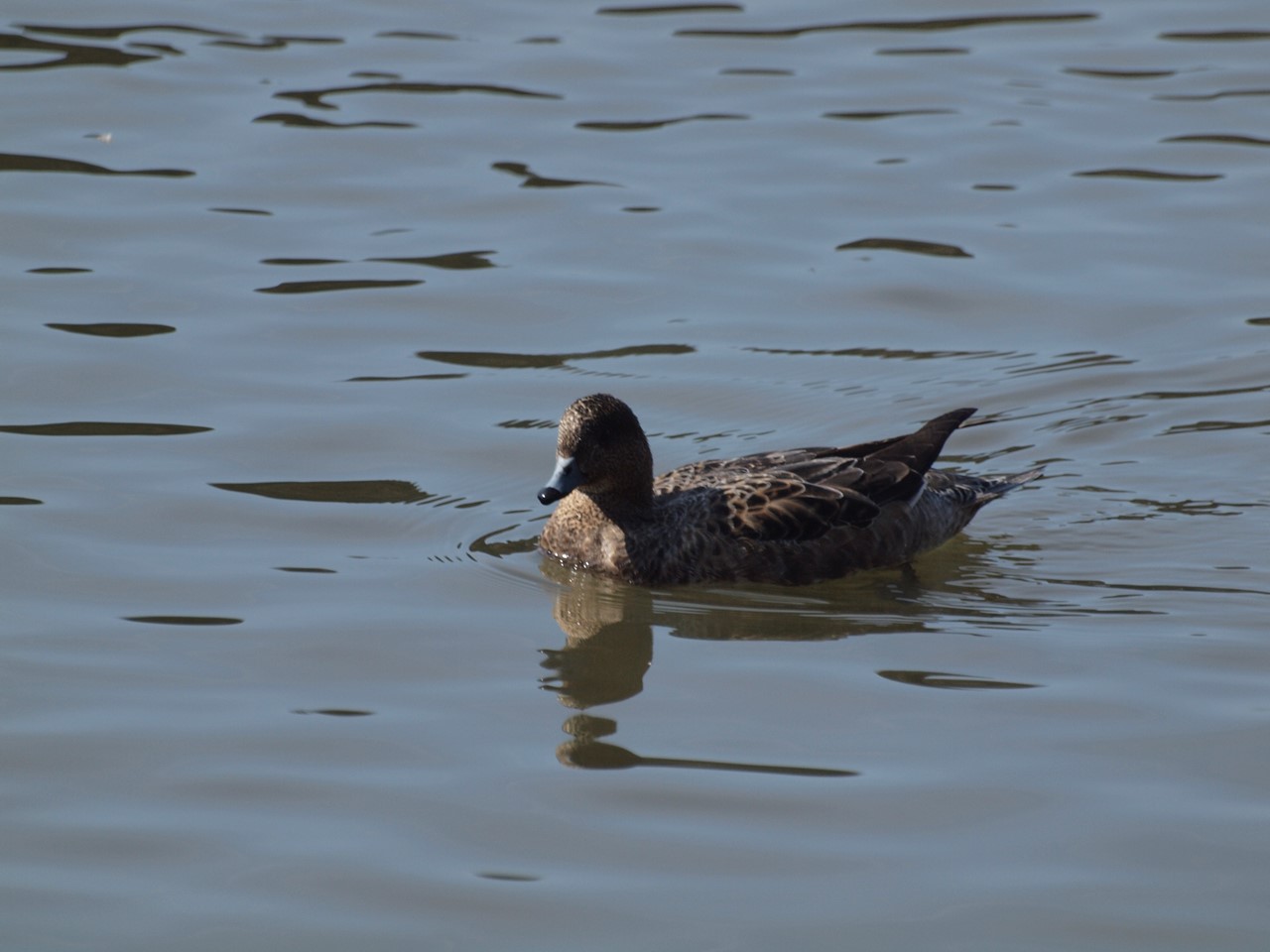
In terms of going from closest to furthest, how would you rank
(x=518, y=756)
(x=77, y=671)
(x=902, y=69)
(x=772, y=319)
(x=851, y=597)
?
1. (x=518, y=756)
2. (x=77, y=671)
3. (x=851, y=597)
4. (x=772, y=319)
5. (x=902, y=69)

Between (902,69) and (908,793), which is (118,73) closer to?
(902,69)

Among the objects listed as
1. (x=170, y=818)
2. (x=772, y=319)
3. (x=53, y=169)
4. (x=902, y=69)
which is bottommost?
(x=170, y=818)

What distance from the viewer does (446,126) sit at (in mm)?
16250

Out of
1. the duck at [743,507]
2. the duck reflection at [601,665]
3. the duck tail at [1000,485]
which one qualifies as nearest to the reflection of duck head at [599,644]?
the duck reflection at [601,665]

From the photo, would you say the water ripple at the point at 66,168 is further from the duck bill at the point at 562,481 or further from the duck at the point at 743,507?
the duck bill at the point at 562,481

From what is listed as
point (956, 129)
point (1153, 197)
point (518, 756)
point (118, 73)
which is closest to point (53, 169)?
point (118, 73)

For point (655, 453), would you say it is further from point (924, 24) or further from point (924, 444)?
point (924, 24)

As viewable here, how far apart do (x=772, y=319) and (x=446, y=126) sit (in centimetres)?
454

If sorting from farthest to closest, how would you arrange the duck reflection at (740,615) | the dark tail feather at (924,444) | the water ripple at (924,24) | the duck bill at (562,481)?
1. the water ripple at (924,24)
2. the dark tail feather at (924,444)
3. the duck bill at (562,481)
4. the duck reflection at (740,615)

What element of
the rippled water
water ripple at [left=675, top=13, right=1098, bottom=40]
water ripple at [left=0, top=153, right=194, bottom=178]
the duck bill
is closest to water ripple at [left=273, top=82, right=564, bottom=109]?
the rippled water

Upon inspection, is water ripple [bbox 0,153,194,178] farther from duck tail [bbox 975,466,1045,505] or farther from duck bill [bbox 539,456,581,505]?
duck tail [bbox 975,466,1045,505]

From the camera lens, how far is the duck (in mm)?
9680

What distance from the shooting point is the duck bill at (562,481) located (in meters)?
9.52

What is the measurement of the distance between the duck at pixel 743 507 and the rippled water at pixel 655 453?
0.67 feet
